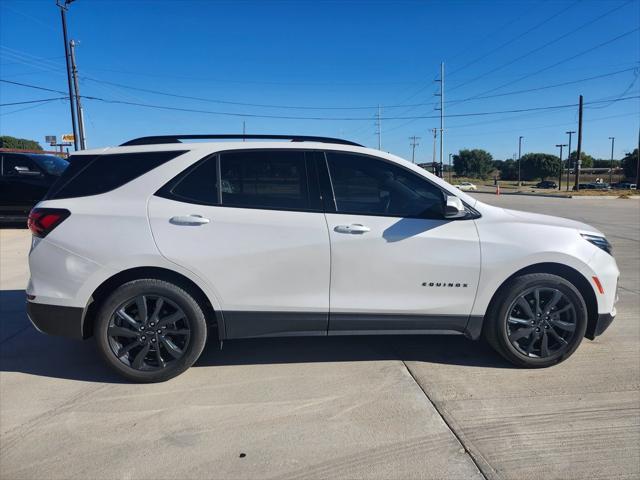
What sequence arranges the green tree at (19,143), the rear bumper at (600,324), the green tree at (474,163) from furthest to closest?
the green tree at (474,163)
the green tree at (19,143)
the rear bumper at (600,324)

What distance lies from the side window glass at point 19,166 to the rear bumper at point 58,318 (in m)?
8.83

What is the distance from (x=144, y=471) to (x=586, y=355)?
3636 mm

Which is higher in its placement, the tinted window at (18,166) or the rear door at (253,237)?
the tinted window at (18,166)

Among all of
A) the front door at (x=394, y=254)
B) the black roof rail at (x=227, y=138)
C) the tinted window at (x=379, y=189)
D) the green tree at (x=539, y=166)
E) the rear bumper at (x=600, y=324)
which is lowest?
the rear bumper at (x=600, y=324)

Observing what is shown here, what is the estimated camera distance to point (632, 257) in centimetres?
863

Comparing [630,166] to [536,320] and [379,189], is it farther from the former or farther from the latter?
[379,189]

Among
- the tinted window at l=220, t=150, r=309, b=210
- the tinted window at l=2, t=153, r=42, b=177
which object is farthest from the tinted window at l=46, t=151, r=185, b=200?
the tinted window at l=2, t=153, r=42, b=177

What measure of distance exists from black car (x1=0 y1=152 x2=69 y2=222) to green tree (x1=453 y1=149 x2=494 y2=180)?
119713mm

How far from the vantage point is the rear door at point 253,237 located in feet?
11.3

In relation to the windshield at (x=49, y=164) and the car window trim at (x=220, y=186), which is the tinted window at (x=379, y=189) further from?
the windshield at (x=49, y=164)

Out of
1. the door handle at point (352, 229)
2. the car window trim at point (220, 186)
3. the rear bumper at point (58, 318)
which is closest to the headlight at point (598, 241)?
the door handle at point (352, 229)

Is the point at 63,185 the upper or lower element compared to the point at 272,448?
upper

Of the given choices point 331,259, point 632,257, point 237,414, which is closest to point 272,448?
point 237,414

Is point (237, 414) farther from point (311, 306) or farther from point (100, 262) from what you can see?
point (100, 262)
